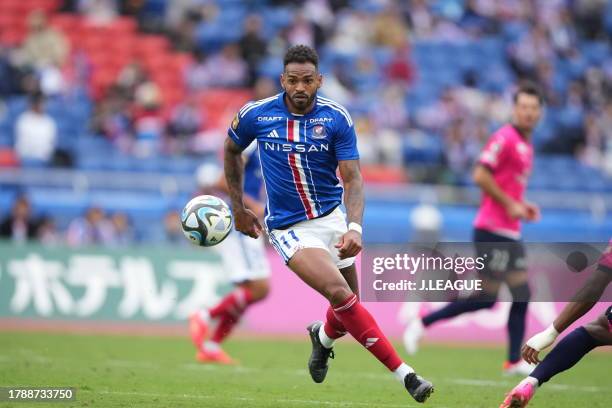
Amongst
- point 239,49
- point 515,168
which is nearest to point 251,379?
point 515,168

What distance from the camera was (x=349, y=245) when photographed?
25.7 ft

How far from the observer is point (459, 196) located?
1953cm

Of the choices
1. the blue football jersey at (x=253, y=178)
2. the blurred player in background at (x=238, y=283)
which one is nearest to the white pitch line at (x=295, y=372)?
the blurred player in background at (x=238, y=283)

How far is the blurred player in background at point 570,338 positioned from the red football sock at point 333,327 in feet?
5.46

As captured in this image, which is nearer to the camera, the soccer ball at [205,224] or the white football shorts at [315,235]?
the white football shorts at [315,235]

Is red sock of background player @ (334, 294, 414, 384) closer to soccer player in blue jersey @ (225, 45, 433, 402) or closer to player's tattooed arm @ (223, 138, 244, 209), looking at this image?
soccer player in blue jersey @ (225, 45, 433, 402)

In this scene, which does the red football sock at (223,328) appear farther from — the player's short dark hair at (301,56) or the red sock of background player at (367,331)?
the player's short dark hair at (301,56)

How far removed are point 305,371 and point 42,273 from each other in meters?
6.59

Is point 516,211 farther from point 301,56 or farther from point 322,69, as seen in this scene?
point 322,69

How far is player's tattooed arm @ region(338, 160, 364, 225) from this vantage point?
319 inches

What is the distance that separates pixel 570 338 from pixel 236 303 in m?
5.24

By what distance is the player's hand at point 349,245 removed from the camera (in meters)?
7.82

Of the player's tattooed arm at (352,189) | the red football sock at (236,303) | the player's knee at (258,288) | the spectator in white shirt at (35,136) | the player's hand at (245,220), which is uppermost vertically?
the player's tattooed arm at (352,189)

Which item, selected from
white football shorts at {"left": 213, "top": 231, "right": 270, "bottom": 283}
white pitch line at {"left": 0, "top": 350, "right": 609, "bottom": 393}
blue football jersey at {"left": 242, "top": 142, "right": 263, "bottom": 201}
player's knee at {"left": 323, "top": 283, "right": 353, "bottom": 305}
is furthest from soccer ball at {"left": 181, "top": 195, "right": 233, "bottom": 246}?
white football shorts at {"left": 213, "top": 231, "right": 270, "bottom": 283}
